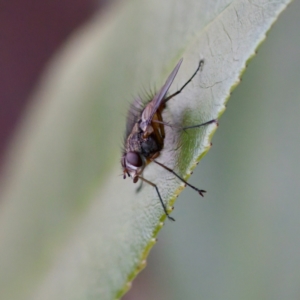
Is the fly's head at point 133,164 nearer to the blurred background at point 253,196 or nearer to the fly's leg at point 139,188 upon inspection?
the fly's leg at point 139,188

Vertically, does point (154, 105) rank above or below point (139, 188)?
above

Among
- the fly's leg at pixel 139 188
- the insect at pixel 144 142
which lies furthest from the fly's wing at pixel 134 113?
the fly's leg at pixel 139 188

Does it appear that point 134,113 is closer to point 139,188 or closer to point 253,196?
point 139,188

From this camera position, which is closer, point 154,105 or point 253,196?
point 154,105

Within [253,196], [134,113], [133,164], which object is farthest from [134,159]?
[253,196]

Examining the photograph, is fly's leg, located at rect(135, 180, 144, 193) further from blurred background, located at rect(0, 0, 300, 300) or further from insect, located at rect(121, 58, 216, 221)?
blurred background, located at rect(0, 0, 300, 300)
